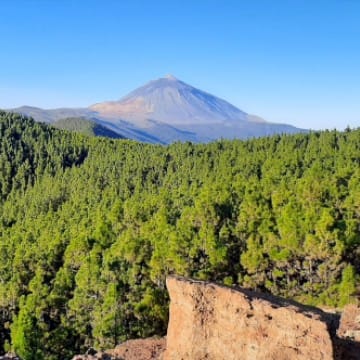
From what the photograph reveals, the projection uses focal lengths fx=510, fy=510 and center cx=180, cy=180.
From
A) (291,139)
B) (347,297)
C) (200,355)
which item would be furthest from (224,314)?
(291,139)

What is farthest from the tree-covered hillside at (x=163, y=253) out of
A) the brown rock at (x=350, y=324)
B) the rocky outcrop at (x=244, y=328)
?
the rocky outcrop at (x=244, y=328)

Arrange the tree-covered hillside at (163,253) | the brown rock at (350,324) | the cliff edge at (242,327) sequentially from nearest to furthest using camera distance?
the cliff edge at (242,327), the brown rock at (350,324), the tree-covered hillside at (163,253)

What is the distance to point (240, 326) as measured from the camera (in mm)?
14930

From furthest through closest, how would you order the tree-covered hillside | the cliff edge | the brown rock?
the tree-covered hillside, the brown rock, the cliff edge

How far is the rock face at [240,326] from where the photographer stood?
13.8m

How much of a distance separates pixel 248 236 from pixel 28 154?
78.6 meters

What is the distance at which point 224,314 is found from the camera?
15297mm

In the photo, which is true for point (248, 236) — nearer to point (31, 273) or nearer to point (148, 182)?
point (31, 273)

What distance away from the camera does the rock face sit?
1376 cm

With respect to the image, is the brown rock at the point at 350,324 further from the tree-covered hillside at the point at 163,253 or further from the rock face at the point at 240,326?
the tree-covered hillside at the point at 163,253

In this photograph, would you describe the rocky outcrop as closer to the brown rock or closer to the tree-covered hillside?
the brown rock

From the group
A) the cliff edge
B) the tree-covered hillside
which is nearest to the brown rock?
the cliff edge

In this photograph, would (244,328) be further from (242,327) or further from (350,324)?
(350,324)

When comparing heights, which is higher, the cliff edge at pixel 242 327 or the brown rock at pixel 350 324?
the cliff edge at pixel 242 327
